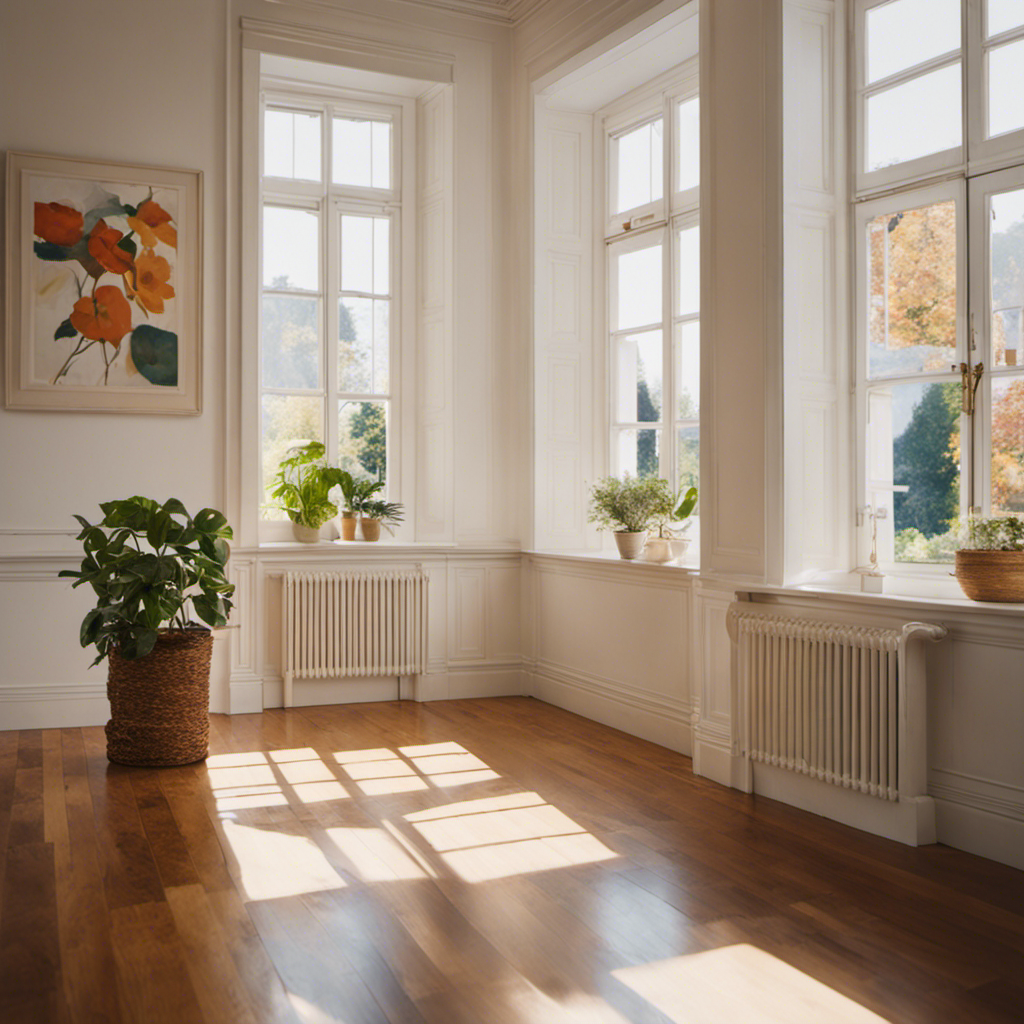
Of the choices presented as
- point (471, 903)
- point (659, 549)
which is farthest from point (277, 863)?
point (659, 549)

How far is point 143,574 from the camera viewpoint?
4.43m

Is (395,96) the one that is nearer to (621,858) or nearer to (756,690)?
(756,690)

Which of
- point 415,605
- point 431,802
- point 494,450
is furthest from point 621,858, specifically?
point 494,450

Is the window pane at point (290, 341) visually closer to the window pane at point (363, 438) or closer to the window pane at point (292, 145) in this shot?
the window pane at point (363, 438)

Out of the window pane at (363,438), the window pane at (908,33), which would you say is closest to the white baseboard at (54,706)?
the window pane at (363,438)

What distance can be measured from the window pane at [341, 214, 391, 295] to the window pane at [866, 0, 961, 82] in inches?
125

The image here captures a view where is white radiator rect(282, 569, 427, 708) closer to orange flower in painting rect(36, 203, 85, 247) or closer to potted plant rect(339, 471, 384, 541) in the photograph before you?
potted plant rect(339, 471, 384, 541)

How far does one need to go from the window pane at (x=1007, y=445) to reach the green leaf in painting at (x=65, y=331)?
14.3ft

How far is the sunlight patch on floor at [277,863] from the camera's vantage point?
3.12 m

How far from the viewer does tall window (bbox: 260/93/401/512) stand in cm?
620

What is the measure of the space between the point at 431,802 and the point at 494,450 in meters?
2.75

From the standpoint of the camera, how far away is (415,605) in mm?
6117

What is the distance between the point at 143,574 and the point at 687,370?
293 centimetres

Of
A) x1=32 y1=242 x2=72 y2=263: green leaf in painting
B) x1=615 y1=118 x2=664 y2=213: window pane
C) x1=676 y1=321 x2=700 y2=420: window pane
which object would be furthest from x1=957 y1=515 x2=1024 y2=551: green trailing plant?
x1=32 y1=242 x2=72 y2=263: green leaf in painting
